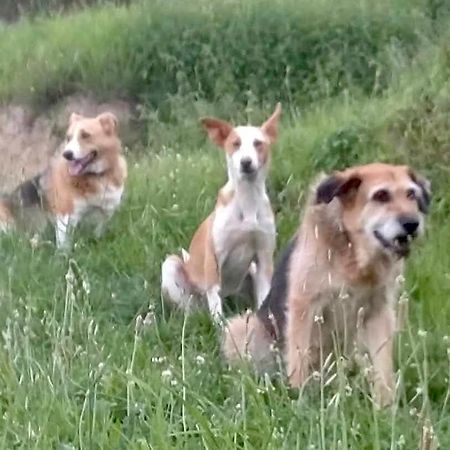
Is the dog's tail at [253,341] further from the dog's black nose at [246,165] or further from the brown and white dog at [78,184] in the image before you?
the brown and white dog at [78,184]

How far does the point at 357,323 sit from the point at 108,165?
212 inches

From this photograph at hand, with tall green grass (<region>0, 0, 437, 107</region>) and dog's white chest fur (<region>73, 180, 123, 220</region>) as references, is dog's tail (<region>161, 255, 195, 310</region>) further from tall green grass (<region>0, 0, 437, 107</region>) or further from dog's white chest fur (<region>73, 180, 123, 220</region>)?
tall green grass (<region>0, 0, 437, 107</region>)

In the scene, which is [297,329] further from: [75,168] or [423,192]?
[75,168]

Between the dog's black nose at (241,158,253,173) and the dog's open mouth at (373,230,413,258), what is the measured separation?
268 cm

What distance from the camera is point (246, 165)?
822 cm

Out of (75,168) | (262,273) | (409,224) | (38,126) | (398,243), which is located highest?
(409,224)

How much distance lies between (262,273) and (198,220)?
1.30m

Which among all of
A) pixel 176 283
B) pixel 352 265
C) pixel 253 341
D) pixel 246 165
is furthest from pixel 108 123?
pixel 352 265

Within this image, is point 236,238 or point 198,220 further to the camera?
point 198,220

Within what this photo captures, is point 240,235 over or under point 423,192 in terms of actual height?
Answer: under

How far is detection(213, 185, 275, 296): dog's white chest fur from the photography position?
8.14m

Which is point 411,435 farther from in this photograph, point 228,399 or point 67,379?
point 67,379

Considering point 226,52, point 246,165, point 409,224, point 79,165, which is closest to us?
point 409,224

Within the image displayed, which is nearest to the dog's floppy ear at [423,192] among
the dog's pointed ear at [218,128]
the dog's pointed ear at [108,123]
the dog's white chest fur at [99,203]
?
the dog's pointed ear at [218,128]
